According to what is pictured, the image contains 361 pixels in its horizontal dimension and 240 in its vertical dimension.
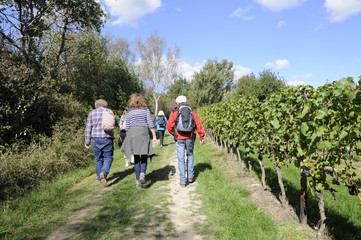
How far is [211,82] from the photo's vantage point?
37.0 meters

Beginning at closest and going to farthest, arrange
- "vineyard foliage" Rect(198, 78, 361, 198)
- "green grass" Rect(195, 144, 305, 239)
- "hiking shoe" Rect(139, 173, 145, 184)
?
"vineyard foliage" Rect(198, 78, 361, 198) < "green grass" Rect(195, 144, 305, 239) < "hiking shoe" Rect(139, 173, 145, 184)

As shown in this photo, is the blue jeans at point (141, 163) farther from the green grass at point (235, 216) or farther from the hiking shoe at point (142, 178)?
the green grass at point (235, 216)

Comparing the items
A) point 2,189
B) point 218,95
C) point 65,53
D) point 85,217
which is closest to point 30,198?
point 2,189

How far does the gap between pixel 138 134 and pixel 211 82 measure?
3356 centimetres

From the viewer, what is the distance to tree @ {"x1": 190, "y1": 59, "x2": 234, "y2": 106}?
3697 cm

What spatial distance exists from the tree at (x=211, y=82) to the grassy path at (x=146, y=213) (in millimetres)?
32441

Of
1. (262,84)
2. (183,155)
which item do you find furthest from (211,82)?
(183,155)

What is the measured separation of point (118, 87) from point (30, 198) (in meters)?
11.2

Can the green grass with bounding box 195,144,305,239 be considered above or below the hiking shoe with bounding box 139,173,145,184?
below

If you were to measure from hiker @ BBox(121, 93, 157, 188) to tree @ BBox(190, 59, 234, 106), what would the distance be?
32730 millimetres

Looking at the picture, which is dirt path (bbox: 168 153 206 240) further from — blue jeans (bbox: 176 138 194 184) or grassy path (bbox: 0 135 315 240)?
blue jeans (bbox: 176 138 194 184)

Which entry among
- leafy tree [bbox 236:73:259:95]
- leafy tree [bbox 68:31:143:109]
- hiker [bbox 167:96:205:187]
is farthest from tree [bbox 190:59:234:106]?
hiker [bbox 167:96:205:187]

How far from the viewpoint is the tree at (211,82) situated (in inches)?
1455

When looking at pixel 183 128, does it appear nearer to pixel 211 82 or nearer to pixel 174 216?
pixel 174 216
